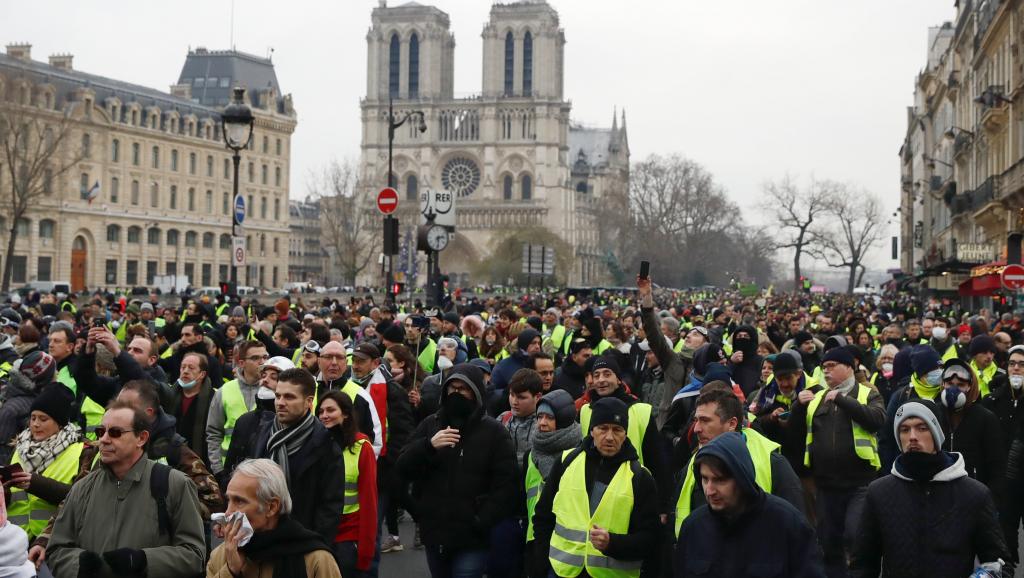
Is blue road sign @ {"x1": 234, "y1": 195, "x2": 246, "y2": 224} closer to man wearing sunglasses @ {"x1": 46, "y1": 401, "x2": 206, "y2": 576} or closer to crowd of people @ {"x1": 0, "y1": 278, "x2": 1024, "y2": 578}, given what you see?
crowd of people @ {"x1": 0, "y1": 278, "x2": 1024, "y2": 578}

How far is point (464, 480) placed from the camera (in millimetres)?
6785

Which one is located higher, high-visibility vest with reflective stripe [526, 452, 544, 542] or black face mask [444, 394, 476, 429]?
black face mask [444, 394, 476, 429]

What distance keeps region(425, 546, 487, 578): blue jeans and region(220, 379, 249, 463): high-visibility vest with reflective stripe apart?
2281 millimetres

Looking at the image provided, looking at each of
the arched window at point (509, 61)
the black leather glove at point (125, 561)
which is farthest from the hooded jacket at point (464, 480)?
the arched window at point (509, 61)

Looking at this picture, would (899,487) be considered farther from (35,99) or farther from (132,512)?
(35,99)

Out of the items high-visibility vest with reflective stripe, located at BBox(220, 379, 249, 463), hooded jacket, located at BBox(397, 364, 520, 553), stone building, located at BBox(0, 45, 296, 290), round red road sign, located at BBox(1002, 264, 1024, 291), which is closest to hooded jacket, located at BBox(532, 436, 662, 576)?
hooded jacket, located at BBox(397, 364, 520, 553)

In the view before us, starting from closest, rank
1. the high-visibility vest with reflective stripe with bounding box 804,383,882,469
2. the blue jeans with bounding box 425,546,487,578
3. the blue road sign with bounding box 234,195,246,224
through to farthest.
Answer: the blue jeans with bounding box 425,546,487,578 < the high-visibility vest with reflective stripe with bounding box 804,383,882,469 < the blue road sign with bounding box 234,195,246,224

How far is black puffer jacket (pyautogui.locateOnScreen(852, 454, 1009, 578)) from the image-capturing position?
5.43 metres

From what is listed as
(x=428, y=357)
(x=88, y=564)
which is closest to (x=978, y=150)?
(x=428, y=357)

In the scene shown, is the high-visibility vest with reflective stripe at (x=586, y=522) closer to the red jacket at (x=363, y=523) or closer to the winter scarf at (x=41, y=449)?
the red jacket at (x=363, y=523)

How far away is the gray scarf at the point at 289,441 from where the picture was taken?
6.34 metres

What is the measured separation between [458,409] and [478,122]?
4474 inches

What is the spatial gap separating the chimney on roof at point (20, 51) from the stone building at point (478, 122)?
39540mm

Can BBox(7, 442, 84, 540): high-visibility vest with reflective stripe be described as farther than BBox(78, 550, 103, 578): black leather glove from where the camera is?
Yes
